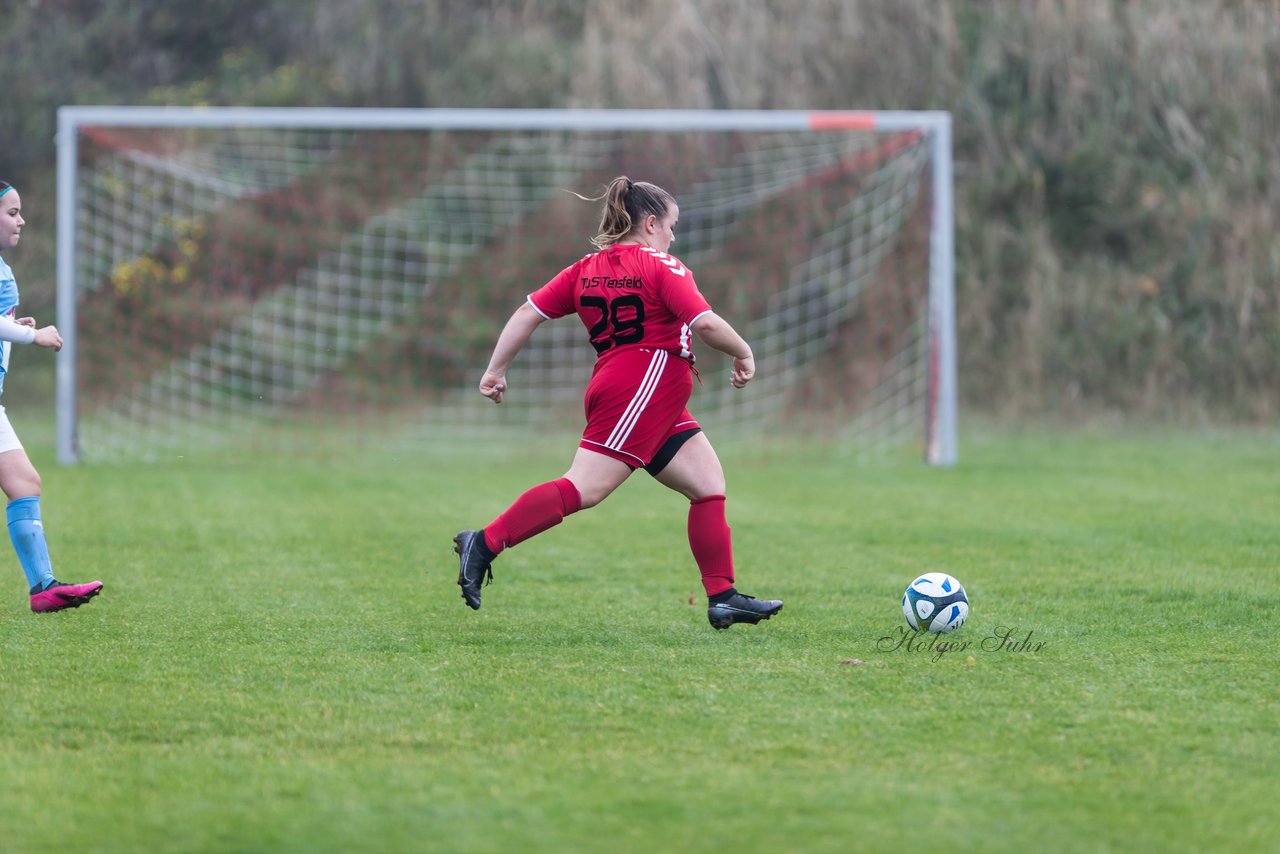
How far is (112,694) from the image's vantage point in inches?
183

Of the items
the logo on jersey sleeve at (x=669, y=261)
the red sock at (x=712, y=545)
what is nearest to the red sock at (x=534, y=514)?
the red sock at (x=712, y=545)

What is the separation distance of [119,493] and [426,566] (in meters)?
4.26

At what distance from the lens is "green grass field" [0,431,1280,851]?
3451 mm

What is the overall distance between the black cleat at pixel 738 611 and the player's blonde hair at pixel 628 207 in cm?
135

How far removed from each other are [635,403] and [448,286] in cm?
1171

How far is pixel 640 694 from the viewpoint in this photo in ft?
15.3

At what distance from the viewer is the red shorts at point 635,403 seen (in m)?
5.70

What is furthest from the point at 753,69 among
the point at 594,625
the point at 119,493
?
the point at 594,625

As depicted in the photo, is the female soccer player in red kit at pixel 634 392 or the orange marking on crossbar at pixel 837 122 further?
the orange marking on crossbar at pixel 837 122

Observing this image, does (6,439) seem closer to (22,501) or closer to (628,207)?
(22,501)

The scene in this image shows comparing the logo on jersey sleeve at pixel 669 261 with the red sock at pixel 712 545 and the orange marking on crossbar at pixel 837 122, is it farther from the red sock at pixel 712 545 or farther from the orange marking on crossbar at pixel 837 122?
the orange marking on crossbar at pixel 837 122

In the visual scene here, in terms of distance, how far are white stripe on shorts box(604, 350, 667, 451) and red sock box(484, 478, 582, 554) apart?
0.75ft

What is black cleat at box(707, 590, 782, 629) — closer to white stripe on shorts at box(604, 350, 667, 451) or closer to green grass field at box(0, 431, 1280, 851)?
green grass field at box(0, 431, 1280, 851)

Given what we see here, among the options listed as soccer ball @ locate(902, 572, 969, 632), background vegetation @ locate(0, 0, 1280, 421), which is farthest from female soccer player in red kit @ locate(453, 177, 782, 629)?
background vegetation @ locate(0, 0, 1280, 421)
